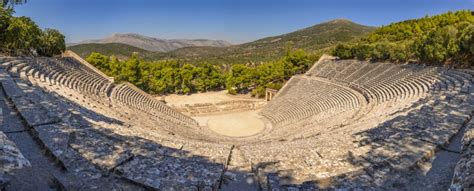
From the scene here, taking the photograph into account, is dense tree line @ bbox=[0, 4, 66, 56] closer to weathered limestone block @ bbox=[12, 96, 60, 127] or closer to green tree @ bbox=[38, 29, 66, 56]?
green tree @ bbox=[38, 29, 66, 56]

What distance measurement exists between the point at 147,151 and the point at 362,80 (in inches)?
977

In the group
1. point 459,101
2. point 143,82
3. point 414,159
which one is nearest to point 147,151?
point 414,159

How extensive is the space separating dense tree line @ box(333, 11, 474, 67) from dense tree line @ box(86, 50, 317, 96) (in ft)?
21.6

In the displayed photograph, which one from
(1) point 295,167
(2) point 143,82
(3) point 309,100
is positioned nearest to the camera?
(1) point 295,167

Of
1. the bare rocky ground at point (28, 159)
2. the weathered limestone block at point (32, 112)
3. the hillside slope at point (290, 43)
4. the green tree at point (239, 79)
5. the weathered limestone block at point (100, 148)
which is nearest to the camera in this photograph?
the bare rocky ground at point (28, 159)

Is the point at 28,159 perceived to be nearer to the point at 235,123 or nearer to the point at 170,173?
the point at 170,173

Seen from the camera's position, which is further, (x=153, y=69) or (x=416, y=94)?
(x=153, y=69)

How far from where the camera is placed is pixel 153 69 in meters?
38.8

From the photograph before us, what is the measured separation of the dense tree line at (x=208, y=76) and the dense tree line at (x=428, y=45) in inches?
259

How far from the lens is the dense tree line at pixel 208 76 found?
3716 centimetres

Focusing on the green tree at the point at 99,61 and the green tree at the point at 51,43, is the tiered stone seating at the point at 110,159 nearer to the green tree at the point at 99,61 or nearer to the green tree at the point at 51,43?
the green tree at the point at 51,43

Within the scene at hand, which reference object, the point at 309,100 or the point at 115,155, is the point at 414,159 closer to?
the point at 115,155

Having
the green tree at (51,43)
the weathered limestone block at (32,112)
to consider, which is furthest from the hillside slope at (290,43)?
the weathered limestone block at (32,112)

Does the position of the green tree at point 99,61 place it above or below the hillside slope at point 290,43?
below
